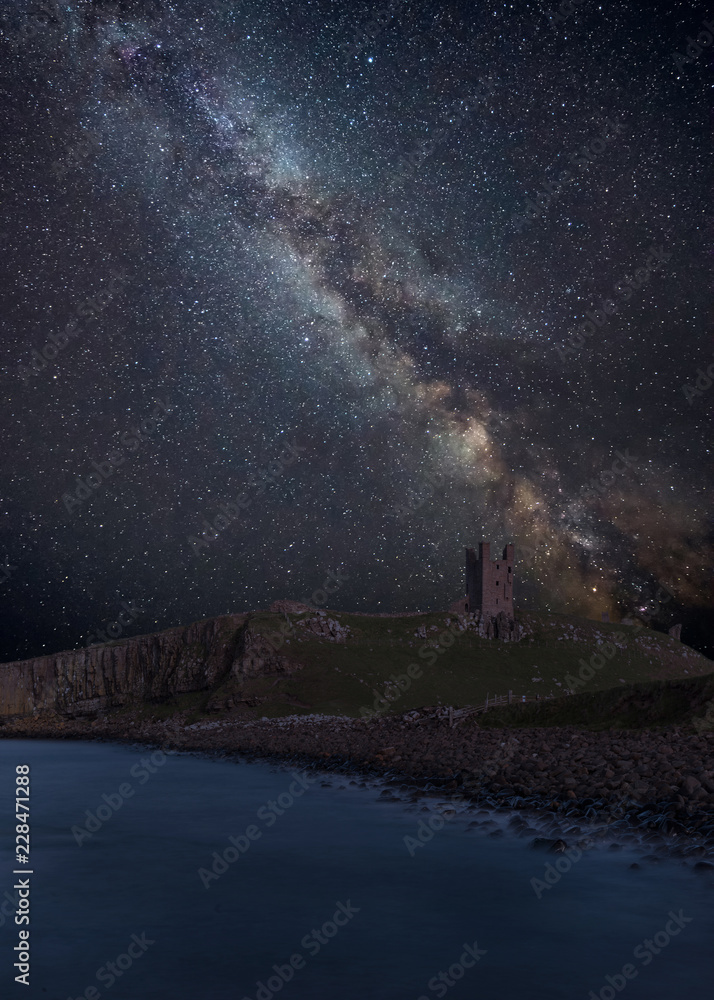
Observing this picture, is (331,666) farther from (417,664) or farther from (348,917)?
(348,917)

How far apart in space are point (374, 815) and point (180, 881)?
293 inches

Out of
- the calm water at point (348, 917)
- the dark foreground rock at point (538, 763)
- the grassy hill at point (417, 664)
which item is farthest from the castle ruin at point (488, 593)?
the calm water at point (348, 917)

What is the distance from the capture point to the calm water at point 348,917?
892 cm

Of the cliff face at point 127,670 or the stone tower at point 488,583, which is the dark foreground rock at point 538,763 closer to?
the cliff face at point 127,670

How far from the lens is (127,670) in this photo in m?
105

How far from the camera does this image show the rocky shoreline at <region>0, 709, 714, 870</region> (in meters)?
15.8

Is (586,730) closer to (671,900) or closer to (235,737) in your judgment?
(671,900)

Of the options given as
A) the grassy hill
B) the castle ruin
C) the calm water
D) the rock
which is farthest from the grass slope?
the rock

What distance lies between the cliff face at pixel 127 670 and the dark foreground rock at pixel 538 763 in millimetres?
45726

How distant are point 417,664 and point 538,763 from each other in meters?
67.1

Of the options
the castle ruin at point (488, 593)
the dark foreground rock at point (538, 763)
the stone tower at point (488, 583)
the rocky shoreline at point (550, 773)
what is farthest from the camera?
the stone tower at point (488, 583)

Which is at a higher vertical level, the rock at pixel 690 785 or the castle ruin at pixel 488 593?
the castle ruin at pixel 488 593

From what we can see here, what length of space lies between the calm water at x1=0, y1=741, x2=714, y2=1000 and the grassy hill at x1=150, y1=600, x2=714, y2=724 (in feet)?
161

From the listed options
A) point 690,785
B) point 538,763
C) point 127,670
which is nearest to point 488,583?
point 127,670
